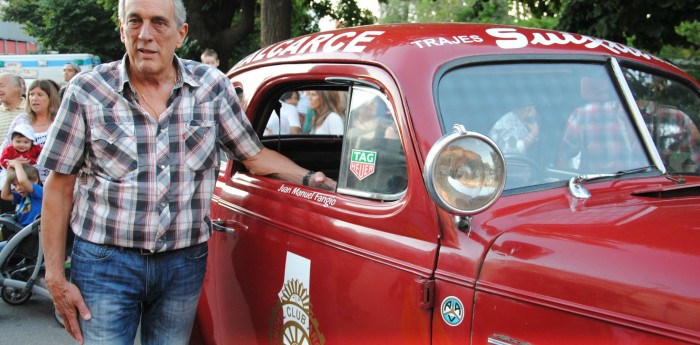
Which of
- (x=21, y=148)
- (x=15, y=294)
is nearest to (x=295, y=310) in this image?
(x=15, y=294)

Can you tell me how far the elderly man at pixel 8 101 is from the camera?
7188 millimetres

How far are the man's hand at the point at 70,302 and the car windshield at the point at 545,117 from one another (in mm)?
1369

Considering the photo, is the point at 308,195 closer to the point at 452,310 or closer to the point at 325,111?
the point at 452,310

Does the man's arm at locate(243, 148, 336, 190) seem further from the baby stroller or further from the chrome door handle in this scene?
the baby stroller

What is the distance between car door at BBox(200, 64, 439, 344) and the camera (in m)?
2.18

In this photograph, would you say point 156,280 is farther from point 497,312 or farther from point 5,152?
point 5,152

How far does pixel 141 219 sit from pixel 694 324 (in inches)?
67.0

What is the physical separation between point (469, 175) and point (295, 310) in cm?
95

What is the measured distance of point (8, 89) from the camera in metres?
7.25

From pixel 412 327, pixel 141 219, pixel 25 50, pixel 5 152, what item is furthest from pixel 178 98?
pixel 25 50

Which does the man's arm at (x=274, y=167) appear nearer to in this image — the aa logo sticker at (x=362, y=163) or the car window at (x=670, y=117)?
the aa logo sticker at (x=362, y=163)

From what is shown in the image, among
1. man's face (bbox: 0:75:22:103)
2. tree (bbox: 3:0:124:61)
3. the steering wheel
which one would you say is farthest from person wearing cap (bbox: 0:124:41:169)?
tree (bbox: 3:0:124:61)

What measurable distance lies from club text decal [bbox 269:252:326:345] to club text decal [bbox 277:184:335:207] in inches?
8.4

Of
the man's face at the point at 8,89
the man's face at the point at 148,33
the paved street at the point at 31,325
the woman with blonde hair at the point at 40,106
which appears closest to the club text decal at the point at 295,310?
the man's face at the point at 148,33
